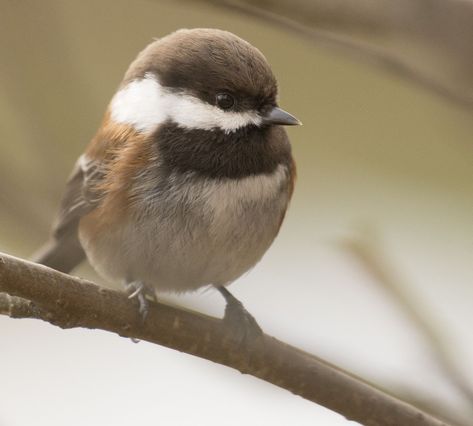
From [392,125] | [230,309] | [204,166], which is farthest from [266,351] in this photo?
[392,125]

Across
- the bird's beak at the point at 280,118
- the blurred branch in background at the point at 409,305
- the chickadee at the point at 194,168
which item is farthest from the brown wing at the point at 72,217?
the blurred branch in background at the point at 409,305

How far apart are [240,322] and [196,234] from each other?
0.34 meters

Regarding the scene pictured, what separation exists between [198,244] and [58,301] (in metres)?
0.73

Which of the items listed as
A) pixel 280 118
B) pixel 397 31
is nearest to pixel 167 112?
pixel 280 118

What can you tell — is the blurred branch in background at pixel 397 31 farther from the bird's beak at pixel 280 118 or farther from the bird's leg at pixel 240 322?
the bird's leg at pixel 240 322

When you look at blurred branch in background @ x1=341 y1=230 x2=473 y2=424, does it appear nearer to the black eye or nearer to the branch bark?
the branch bark

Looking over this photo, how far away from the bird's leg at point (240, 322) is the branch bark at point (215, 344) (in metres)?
0.03

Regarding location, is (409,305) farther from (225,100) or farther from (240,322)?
(225,100)

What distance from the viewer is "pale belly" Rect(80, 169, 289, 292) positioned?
2832mm

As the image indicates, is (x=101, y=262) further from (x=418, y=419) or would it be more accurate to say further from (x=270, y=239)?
(x=418, y=419)

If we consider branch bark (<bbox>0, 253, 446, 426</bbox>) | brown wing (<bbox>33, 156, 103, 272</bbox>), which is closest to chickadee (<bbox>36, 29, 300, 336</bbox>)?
brown wing (<bbox>33, 156, 103, 272</bbox>)

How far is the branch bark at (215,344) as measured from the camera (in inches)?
87.2

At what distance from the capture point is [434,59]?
183 cm

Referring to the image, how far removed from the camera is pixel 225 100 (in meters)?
2.82
